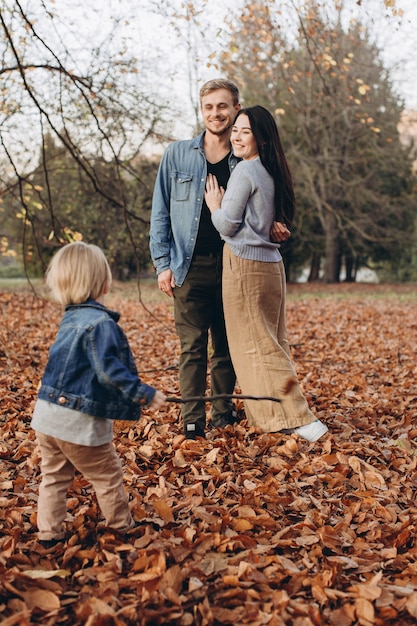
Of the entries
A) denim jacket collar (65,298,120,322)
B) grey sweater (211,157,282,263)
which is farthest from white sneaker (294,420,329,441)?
denim jacket collar (65,298,120,322)

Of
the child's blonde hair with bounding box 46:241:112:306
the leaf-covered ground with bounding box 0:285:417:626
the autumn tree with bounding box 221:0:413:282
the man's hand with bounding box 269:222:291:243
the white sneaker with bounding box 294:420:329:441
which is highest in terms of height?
the autumn tree with bounding box 221:0:413:282

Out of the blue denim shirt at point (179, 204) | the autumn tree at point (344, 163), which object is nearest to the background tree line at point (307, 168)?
the autumn tree at point (344, 163)

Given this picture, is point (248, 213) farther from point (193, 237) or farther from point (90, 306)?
point (90, 306)

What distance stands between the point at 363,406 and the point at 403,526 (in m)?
2.24

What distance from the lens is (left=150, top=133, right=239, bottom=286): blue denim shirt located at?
152 inches

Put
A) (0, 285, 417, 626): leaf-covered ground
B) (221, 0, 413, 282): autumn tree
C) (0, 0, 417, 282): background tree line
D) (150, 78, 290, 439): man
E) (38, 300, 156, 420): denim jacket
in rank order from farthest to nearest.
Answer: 1. (221, 0, 413, 282): autumn tree
2. (0, 0, 417, 282): background tree line
3. (150, 78, 290, 439): man
4. (38, 300, 156, 420): denim jacket
5. (0, 285, 417, 626): leaf-covered ground

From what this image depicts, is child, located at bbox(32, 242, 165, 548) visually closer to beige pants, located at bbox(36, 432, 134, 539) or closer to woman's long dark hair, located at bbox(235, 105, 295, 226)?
beige pants, located at bbox(36, 432, 134, 539)

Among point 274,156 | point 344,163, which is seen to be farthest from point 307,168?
point 274,156

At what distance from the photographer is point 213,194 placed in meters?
3.78

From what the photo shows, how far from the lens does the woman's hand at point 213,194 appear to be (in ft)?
12.3

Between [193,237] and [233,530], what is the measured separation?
1848mm

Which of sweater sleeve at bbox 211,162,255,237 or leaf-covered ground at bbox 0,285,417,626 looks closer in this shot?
leaf-covered ground at bbox 0,285,417,626

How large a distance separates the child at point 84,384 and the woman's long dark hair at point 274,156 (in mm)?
1630

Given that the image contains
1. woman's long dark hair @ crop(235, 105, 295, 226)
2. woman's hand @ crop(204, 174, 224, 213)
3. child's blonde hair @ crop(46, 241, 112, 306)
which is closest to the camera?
child's blonde hair @ crop(46, 241, 112, 306)
